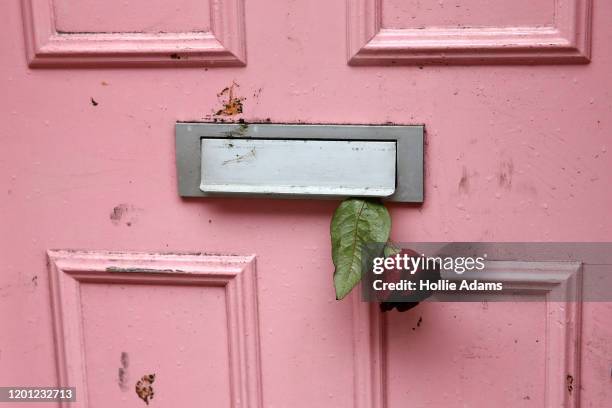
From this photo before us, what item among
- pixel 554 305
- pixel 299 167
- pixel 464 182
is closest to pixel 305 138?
pixel 299 167

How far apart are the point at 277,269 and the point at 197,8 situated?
29cm

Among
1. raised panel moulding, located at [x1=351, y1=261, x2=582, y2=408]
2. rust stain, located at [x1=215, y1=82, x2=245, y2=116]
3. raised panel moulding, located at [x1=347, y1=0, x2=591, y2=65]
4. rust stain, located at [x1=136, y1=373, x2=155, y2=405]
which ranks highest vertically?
raised panel moulding, located at [x1=347, y1=0, x2=591, y2=65]

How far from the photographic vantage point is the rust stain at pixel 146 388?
912mm

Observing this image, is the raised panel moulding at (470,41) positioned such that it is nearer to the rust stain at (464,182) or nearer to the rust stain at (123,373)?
the rust stain at (464,182)

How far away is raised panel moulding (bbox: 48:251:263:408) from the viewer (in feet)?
2.85

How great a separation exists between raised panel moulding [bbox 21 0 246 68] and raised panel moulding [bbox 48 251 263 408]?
0.70 feet

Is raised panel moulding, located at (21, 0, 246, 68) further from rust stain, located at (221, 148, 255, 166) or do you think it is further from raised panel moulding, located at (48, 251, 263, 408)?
raised panel moulding, located at (48, 251, 263, 408)

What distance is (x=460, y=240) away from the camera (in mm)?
820

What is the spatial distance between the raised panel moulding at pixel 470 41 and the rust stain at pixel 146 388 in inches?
17.0

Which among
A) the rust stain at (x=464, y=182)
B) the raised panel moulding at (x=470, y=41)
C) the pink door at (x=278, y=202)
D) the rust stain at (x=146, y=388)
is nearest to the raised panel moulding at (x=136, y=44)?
the pink door at (x=278, y=202)

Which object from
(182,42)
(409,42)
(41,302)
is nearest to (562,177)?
(409,42)

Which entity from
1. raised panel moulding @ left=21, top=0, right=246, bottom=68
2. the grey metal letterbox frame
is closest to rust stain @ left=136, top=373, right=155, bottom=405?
the grey metal letterbox frame

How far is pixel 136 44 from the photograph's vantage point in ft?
2.74

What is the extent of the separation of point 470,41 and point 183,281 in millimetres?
402
